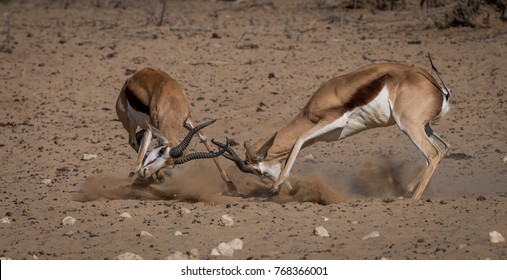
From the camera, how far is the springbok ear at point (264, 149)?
9.83 m

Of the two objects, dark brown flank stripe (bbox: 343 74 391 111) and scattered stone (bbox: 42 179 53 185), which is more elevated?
dark brown flank stripe (bbox: 343 74 391 111)

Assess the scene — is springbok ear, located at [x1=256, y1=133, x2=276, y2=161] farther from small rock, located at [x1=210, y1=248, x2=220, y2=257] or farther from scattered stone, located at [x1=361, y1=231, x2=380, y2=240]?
small rock, located at [x1=210, y1=248, x2=220, y2=257]

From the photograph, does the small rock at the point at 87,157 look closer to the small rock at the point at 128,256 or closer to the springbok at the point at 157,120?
the springbok at the point at 157,120

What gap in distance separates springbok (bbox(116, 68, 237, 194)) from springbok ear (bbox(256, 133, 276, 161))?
1.55ft

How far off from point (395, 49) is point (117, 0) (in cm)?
731

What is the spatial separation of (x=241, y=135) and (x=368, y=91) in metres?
3.10

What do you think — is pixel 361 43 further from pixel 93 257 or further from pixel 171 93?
pixel 93 257

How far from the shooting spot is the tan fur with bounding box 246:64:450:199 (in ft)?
29.9

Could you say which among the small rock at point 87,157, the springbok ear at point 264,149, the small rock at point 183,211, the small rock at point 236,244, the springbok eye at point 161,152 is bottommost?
the small rock at point 87,157

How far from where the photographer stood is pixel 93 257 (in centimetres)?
755

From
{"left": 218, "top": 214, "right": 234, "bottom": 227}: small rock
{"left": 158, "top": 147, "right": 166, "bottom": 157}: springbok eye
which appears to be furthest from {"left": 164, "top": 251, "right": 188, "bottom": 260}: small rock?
{"left": 158, "top": 147, "right": 166, "bottom": 157}: springbok eye

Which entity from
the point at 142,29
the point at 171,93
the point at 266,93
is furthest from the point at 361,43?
the point at 171,93

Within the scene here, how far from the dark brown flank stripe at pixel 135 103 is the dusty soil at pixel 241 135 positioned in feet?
2.56

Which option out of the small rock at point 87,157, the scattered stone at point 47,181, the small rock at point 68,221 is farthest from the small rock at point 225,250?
the small rock at point 87,157
